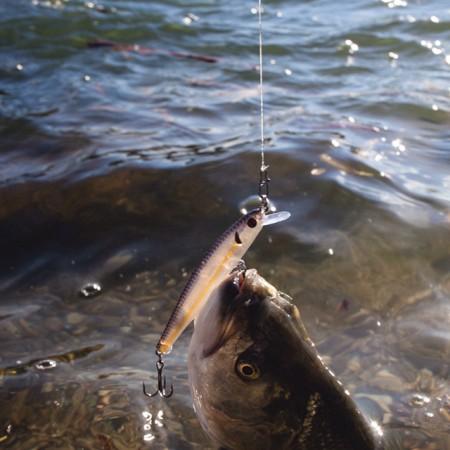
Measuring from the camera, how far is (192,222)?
5293mm

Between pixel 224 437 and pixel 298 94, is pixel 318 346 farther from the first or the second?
pixel 298 94

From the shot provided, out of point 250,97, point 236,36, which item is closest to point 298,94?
point 250,97

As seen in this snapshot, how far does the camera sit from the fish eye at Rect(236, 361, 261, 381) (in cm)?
249

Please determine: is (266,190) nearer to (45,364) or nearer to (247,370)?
(247,370)

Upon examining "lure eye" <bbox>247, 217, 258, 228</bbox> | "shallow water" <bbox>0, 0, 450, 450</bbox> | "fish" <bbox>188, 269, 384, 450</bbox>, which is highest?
"lure eye" <bbox>247, 217, 258, 228</bbox>

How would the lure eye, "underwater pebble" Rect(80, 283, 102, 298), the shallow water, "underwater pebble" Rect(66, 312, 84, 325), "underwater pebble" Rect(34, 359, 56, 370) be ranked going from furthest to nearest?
"underwater pebble" Rect(80, 283, 102, 298)
"underwater pebble" Rect(66, 312, 84, 325)
"underwater pebble" Rect(34, 359, 56, 370)
the shallow water
the lure eye

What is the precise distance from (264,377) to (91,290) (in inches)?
90.4

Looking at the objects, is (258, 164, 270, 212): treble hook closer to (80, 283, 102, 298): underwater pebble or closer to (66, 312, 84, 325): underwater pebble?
(66, 312, 84, 325): underwater pebble

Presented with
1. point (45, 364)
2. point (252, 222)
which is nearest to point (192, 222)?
point (45, 364)

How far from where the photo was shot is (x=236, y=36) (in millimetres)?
→ 12305

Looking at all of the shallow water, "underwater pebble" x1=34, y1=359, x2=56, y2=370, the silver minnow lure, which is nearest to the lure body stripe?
the silver minnow lure

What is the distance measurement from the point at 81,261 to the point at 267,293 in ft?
8.77

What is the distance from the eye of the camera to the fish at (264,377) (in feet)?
8.13

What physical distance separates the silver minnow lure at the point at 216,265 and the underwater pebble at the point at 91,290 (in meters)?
1.97
